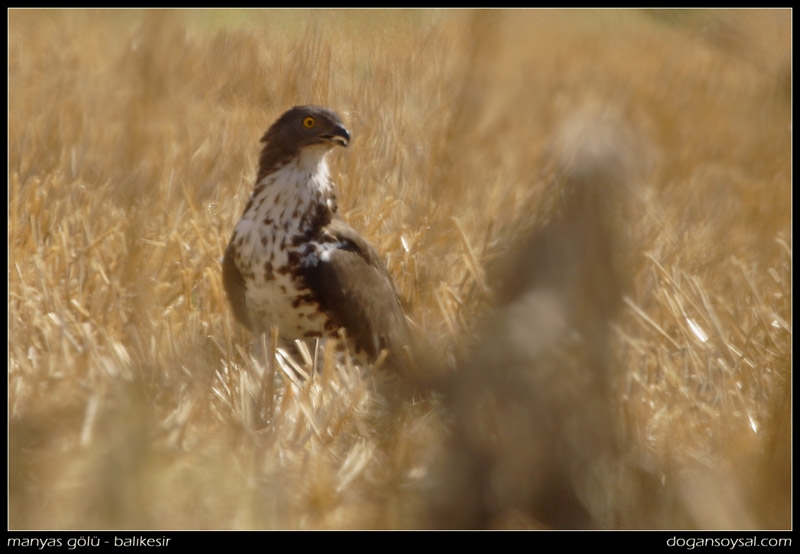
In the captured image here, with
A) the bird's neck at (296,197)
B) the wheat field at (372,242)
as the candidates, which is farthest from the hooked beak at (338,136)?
the wheat field at (372,242)

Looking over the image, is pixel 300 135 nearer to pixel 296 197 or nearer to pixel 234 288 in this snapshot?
pixel 296 197

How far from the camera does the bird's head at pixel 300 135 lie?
13.9 ft

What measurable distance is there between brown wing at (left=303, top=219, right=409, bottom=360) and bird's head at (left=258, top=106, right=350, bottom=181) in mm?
351

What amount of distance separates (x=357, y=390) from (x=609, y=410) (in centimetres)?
133

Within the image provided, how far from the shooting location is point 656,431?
3.46 metres

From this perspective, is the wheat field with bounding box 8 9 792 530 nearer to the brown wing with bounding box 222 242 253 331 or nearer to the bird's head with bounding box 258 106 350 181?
the brown wing with bounding box 222 242 253 331

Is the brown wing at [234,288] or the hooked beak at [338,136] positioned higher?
the hooked beak at [338,136]

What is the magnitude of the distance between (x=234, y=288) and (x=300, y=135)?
2.35ft

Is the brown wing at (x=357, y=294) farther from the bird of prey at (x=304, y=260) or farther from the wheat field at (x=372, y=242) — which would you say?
the wheat field at (x=372, y=242)

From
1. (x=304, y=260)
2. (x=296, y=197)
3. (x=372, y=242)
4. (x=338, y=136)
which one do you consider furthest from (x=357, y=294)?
(x=372, y=242)

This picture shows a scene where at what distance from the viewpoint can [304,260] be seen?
4215 mm

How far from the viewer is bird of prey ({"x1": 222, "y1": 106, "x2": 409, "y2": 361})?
13.8 ft

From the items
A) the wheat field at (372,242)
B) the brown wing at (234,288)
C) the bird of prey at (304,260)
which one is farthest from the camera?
the brown wing at (234,288)

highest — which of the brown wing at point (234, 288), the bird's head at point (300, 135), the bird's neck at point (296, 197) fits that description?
the bird's head at point (300, 135)
